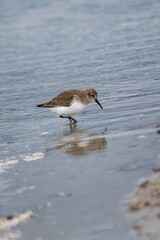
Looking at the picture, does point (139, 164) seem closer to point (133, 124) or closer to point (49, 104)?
point (133, 124)

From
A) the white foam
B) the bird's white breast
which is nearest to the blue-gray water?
the white foam

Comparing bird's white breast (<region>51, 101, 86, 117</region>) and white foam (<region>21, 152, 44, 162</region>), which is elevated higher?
white foam (<region>21, 152, 44, 162</region>)

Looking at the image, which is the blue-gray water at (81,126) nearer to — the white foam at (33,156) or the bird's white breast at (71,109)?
the white foam at (33,156)

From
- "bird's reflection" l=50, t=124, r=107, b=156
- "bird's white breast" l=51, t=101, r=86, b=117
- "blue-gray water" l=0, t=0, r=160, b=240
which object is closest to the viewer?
"blue-gray water" l=0, t=0, r=160, b=240

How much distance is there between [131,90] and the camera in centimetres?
1070

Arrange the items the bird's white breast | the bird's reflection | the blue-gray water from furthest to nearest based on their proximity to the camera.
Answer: the bird's white breast < the bird's reflection < the blue-gray water

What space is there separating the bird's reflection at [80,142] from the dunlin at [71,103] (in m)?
0.58

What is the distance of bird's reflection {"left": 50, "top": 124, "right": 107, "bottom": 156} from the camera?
7025mm

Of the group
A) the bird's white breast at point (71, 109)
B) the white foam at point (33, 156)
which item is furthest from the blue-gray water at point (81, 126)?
the bird's white breast at point (71, 109)

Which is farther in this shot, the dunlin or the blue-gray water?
the dunlin

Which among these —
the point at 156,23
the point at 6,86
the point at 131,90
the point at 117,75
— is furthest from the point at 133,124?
the point at 156,23

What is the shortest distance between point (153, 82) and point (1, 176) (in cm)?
556

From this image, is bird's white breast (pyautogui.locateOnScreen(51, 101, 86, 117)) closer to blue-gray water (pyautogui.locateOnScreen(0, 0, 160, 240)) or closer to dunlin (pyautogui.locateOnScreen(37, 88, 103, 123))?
dunlin (pyautogui.locateOnScreen(37, 88, 103, 123))

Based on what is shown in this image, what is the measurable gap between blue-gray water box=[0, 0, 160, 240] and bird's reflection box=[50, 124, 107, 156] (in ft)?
A: 0.07
